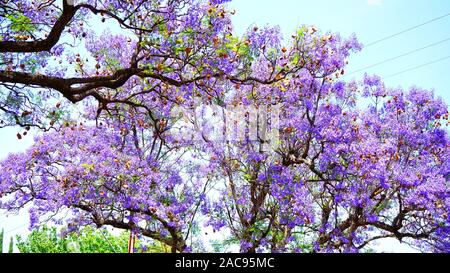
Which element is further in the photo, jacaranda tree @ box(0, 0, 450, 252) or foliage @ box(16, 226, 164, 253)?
foliage @ box(16, 226, 164, 253)

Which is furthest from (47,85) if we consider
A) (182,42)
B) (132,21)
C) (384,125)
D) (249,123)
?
(384,125)

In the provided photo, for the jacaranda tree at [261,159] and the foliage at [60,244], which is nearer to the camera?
the jacaranda tree at [261,159]

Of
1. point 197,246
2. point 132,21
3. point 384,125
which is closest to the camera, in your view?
point 132,21

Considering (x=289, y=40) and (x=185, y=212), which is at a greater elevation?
(x=289, y=40)

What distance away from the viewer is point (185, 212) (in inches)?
461

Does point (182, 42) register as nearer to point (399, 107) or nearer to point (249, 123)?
point (249, 123)

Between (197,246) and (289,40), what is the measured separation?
19.6ft

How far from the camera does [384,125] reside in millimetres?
11531

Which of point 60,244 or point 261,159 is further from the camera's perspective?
point 60,244

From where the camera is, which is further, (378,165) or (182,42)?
(378,165)
